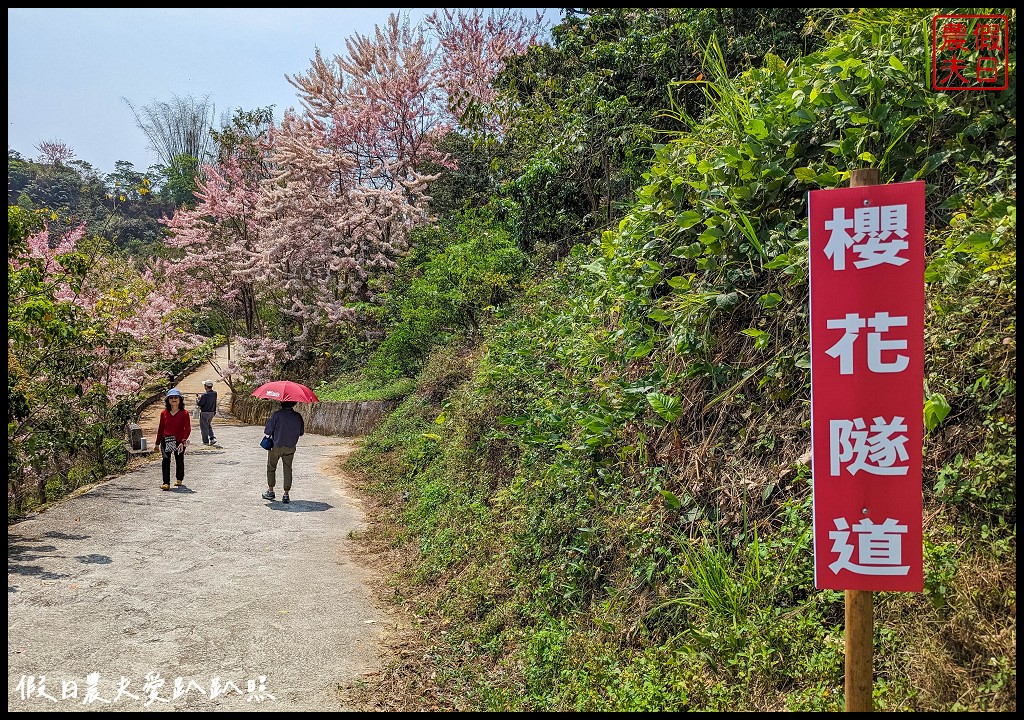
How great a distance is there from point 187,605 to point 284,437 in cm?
464

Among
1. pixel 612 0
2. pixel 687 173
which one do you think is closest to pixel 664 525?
pixel 687 173

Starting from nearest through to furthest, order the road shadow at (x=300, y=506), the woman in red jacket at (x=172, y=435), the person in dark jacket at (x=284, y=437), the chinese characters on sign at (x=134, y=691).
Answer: the chinese characters on sign at (x=134, y=691)
the road shadow at (x=300, y=506)
the person in dark jacket at (x=284, y=437)
the woman in red jacket at (x=172, y=435)

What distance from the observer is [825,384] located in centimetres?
293

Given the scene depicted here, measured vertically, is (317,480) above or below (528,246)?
below

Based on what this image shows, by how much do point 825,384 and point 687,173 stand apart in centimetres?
401

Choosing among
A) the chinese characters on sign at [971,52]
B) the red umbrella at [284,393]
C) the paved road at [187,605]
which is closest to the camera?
the paved road at [187,605]

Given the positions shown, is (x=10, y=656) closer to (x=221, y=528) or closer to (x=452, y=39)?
(x=221, y=528)

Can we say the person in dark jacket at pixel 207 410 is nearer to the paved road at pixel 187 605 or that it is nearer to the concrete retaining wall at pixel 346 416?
the concrete retaining wall at pixel 346 416

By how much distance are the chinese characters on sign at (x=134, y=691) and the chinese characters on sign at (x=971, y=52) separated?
6217mm

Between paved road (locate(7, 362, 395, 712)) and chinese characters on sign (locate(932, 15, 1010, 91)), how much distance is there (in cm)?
591

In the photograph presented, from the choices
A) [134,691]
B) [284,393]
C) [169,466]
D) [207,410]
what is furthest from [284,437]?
[207,410]

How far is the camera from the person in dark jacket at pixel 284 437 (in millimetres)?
10758

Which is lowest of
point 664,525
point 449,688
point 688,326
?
point 449,688

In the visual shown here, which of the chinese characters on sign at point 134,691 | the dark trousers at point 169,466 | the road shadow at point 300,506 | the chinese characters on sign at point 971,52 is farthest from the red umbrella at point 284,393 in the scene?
the chinese characters on sign at point 971,52
